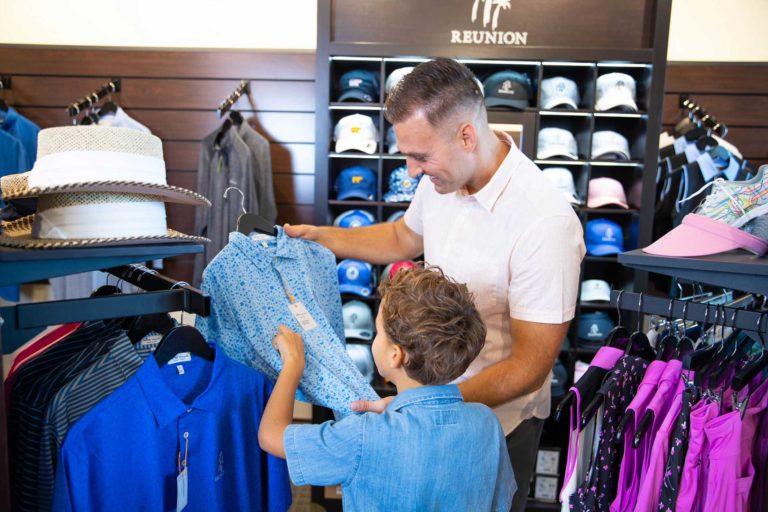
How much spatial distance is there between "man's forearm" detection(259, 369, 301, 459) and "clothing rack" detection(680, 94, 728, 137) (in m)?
3.09

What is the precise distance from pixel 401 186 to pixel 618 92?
49.6 inches

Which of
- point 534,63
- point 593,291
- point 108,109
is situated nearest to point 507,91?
point 534,63

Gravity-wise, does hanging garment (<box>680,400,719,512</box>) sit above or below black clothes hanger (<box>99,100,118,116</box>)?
below

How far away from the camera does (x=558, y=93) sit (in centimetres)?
293

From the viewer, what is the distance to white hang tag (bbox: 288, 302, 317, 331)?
144 cm

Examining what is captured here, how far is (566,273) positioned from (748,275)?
413 mm

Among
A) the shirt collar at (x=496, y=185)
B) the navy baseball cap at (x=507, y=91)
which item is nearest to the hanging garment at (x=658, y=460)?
the shirt collar at (x=496, y=185)

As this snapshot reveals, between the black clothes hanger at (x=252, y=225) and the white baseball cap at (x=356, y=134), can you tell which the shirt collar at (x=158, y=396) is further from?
the white baseball cap at (x=356, y=134)

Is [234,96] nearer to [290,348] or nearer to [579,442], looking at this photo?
[290,348]

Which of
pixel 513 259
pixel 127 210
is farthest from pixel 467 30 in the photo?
pixel 127 210

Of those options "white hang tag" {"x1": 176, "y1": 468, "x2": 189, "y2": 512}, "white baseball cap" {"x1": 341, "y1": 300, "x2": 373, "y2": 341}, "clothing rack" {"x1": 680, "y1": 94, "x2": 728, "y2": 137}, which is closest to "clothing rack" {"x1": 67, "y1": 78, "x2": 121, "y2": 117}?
"white baseball cap" {"x1": 341, "y1": 300, "x2": 373, "y2": 341}

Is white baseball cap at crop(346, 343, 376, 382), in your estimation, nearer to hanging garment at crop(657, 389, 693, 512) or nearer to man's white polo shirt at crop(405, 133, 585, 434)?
man's white polo shirt at crop(405, 133, 585, 434)

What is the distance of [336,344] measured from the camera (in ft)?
4.76

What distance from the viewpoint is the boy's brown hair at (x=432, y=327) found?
3.54ft
